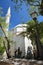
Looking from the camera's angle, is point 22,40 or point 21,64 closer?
point 21,64

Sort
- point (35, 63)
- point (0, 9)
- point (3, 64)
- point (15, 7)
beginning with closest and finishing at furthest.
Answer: point (35, 63), point (3, 64), point (15, 7), point (0, 9)

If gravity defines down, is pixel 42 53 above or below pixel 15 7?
below

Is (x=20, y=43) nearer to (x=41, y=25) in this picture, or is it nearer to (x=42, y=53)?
(x=41, y=25)

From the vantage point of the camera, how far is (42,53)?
11992 millimetres

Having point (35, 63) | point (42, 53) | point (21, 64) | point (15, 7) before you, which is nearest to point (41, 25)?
point (15, 7)

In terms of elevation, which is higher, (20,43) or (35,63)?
(20,43)

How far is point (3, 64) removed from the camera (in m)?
11.5

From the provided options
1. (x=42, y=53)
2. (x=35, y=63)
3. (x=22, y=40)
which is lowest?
(x=35, y=63)

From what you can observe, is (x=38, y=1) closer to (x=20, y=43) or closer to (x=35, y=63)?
(x=35, y=63)

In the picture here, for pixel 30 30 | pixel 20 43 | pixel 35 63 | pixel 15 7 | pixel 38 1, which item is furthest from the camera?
pixel 20 43

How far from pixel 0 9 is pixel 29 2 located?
8.21 metres

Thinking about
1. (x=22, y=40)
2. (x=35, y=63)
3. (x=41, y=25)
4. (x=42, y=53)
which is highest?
(x=22, y=40)

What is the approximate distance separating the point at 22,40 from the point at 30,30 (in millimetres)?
14184

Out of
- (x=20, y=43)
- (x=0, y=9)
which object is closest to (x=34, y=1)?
(x=0, y=9)
